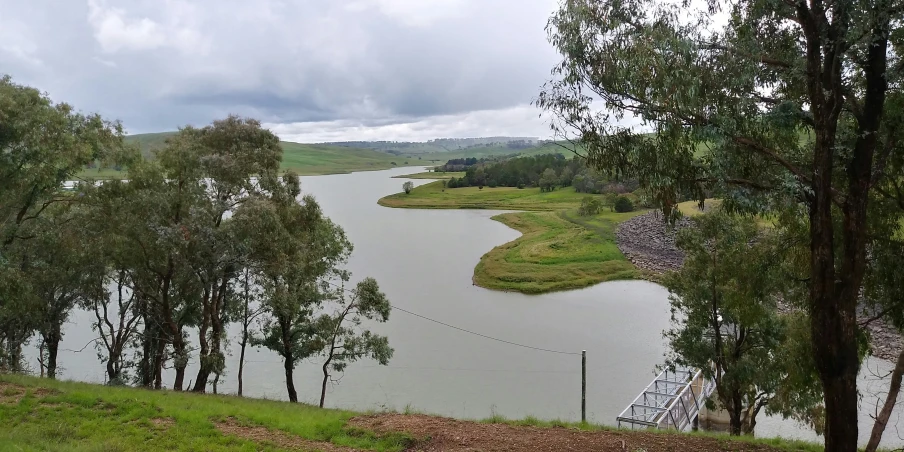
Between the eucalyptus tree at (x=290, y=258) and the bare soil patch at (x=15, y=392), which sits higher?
the eucalyptus tree at (x=290, y=258)

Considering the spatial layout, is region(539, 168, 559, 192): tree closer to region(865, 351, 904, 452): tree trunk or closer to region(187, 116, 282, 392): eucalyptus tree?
region(187, 116, 282, 392): eucalyptus tree

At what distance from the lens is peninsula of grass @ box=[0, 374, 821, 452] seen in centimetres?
714

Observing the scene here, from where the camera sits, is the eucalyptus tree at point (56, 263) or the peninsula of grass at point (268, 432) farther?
the eucalyptus tree at point (56, 263)

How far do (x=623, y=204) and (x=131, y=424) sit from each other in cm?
5735

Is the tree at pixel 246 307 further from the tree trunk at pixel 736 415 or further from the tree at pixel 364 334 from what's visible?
the tree trunk at pixel 736 415

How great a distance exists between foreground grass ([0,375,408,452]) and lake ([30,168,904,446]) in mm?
3072

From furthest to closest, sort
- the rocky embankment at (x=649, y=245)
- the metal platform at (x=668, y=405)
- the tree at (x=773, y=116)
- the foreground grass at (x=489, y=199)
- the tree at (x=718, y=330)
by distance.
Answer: the foreground grass at (x=489, y=199)
the rocky embankment at (x=649, y=245)
the metal platform at (x=668, y=405)
the tree at (x=718, y=330)
the tree at (x=773, y=116)

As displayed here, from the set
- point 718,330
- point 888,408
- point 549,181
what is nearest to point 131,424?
point 888,408

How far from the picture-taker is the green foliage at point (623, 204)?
197 feet

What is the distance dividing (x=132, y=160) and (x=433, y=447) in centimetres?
1026

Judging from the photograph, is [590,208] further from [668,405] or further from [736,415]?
[736,415]

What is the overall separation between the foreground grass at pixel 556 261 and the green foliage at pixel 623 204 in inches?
234

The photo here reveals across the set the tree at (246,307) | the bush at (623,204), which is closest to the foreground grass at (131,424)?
the tree at (246,307)

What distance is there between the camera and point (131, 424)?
7945 mm
